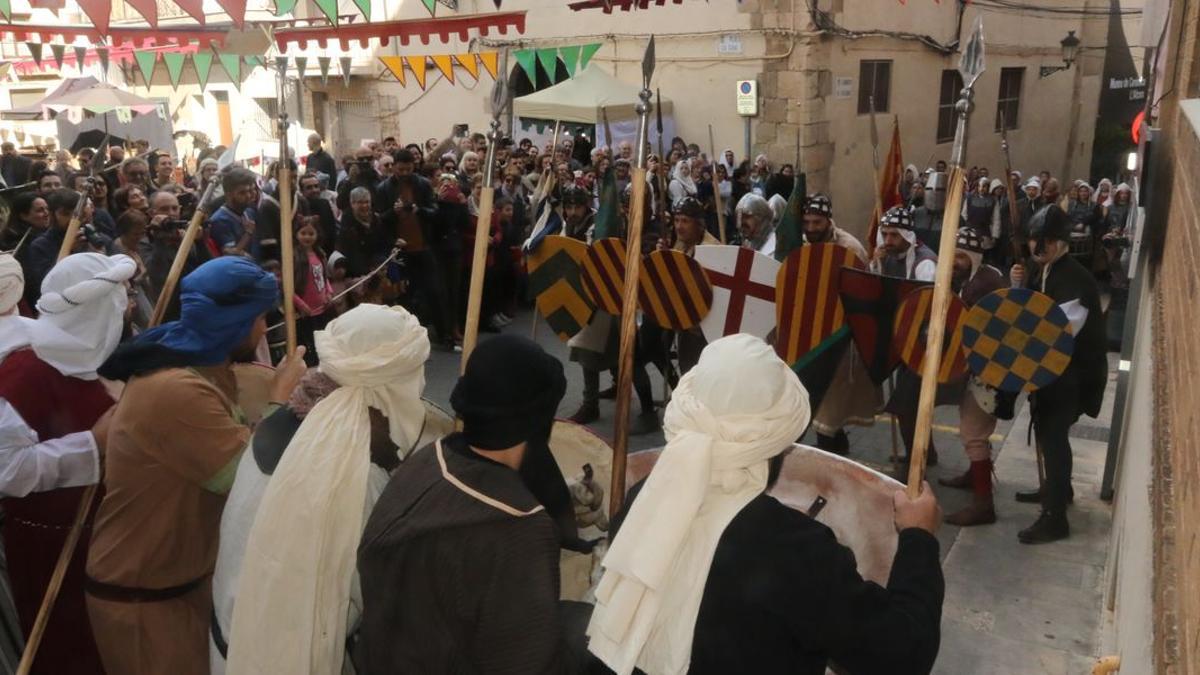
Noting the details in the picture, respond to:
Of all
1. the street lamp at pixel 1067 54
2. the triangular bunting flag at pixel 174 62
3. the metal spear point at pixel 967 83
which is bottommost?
the metal spear point at pixel 967 83

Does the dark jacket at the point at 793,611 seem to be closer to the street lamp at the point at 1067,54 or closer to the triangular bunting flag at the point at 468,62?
the triangular bunting flag at the point at 468,62

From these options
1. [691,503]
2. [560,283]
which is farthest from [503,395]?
[560,283]

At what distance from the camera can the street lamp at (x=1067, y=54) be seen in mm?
17438

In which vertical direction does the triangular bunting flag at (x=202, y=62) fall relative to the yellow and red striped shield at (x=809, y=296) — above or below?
above

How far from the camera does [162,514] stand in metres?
2.70

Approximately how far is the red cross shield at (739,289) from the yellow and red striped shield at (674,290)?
47 millimetres

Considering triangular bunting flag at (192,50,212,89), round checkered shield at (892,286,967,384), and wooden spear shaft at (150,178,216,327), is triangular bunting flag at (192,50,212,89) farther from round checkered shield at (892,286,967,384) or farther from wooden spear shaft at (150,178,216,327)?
round checkered shield at (892,286,967,384)

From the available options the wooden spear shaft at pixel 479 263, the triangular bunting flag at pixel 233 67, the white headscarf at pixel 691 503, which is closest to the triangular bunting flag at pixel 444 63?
the triangular bunting flag at pixel 233 67

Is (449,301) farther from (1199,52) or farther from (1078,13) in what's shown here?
(1078,13)

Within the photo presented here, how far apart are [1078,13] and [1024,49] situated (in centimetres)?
242

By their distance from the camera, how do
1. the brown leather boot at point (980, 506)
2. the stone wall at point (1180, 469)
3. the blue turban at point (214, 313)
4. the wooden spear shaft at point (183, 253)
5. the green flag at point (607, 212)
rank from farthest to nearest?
the green flag at point (607, 212) < the brown leather boot at point (980, 506) < the wooden spear shaft at point (183, 253) < the blue turban at point (214, 313) < the stone wall at point (1180, 469)

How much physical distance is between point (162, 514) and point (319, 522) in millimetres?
609

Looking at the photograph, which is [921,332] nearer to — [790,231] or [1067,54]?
[790,231]

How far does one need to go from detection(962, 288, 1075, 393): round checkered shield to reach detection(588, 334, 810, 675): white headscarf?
9.48 feet
